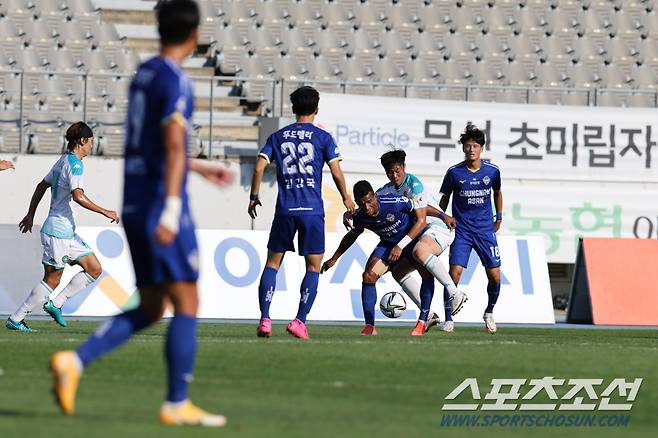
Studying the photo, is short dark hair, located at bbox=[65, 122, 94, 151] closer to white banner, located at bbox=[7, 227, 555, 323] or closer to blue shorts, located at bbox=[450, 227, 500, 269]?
blue shorts, located at bbox=[450, 227, 500, 269]

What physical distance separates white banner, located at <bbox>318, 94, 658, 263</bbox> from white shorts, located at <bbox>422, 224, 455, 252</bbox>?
266 inches

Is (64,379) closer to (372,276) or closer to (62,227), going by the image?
(62,227)

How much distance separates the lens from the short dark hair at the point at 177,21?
6.84m

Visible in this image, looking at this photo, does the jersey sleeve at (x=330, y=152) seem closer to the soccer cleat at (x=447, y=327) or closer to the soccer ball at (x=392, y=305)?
the soccer ball at (x=392, y=305)

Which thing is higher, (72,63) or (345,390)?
(72,63)

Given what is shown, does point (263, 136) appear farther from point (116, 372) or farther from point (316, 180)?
point (116, 372)

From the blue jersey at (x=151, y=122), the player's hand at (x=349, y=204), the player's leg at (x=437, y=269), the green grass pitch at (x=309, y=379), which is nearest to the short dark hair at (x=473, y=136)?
the player's leg at (x=437, y=269)

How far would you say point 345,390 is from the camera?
842cm

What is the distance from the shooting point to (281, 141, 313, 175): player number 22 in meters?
13.5

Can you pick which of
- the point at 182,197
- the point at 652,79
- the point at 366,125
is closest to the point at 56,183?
the point at 182,197

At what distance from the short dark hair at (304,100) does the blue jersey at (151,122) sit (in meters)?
6.52

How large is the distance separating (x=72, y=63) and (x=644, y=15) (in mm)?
11957

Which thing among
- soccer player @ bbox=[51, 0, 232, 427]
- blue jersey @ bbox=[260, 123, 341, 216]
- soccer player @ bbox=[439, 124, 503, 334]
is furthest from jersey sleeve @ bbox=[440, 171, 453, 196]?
soccer player @ bbox=[51, 0, 232, 427]

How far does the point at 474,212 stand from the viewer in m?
16.9
